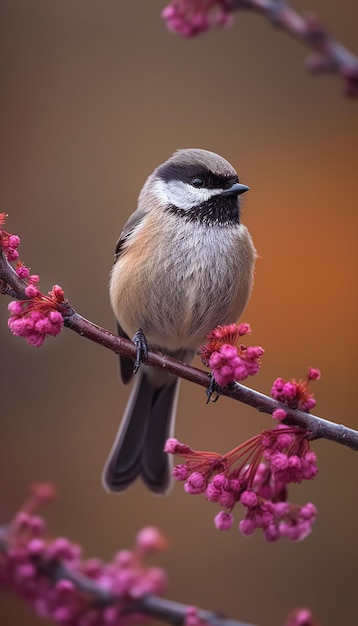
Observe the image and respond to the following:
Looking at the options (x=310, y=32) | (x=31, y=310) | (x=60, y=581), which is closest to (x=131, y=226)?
(x=31, y=310)

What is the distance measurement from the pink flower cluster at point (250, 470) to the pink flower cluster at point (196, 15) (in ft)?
3.19

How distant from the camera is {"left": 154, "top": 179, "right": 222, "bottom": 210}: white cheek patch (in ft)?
9.34

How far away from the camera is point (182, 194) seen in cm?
291

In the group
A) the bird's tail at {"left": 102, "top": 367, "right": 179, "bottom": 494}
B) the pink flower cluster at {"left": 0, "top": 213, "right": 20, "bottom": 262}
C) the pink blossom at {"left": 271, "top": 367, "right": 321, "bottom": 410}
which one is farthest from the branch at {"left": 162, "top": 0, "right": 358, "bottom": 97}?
the bird's tail at {"left": 102, "top": 367, "right": 179, "bottom": 494}

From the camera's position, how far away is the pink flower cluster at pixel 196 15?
1.13 metres

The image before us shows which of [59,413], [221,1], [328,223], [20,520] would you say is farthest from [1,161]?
[221,1]

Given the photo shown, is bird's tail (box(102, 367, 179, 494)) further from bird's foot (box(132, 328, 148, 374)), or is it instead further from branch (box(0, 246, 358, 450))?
branch (box(0, 246, 358, 450))

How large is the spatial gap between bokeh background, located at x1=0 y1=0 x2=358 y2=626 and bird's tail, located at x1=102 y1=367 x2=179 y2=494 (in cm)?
72

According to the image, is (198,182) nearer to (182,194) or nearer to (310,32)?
(182,194)

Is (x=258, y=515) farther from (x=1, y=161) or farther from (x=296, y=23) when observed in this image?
(x=1, y=161)

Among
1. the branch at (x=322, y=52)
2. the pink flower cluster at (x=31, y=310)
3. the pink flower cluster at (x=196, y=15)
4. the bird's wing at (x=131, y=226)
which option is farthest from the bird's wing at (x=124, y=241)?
the branch at (x=322, y=52)

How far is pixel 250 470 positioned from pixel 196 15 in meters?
1.10

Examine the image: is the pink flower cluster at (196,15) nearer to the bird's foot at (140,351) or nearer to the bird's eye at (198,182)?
the bird's foot at (140,351)

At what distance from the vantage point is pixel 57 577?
200 cm
